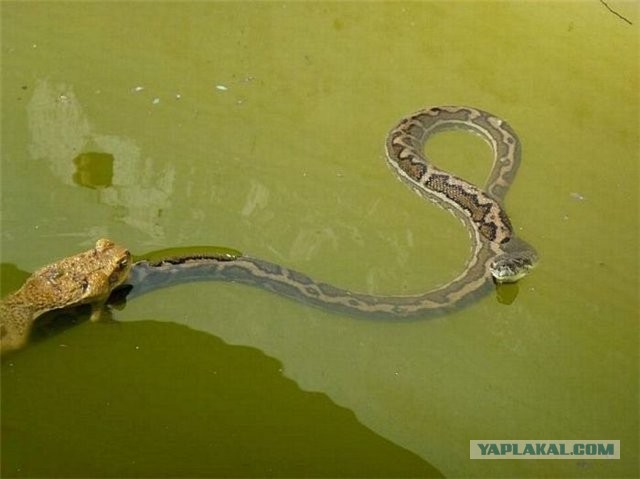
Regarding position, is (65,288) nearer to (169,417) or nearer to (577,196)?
(169,417)

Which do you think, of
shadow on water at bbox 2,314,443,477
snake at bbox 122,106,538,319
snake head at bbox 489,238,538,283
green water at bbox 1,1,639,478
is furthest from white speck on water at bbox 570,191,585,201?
shadow on water at bbox 2,314,443,477

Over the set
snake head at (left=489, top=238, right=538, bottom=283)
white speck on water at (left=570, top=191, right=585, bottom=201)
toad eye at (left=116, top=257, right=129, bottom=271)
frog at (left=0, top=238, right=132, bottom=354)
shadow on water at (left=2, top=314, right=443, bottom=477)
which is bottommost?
shadow on water at (left=2, top=314, right=443, bottom=477)

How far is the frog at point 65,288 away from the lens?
15.3 feet

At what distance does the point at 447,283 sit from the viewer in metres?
5.46

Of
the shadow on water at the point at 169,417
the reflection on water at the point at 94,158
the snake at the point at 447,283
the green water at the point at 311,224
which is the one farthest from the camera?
the reflection on water at the point at 94,158

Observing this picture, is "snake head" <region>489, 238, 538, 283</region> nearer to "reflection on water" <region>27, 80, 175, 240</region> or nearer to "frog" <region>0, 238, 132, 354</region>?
"reflection on water" <region>27, 80, 175, 240</region>

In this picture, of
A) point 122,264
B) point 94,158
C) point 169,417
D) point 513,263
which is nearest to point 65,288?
point 122,264

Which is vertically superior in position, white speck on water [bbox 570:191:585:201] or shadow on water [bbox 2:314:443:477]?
white speck on water [bbox 570:191:585:201]

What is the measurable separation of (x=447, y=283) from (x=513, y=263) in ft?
1.66

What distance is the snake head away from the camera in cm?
546

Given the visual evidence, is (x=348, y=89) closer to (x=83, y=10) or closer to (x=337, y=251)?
(x=337, y=251)

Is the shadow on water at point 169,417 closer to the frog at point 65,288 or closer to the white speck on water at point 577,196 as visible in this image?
the frog at point 65,288

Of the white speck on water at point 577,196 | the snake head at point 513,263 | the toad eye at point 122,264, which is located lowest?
the toad eye at point 122,264

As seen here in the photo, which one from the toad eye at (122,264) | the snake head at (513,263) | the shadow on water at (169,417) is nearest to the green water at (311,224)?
the shadow on water at (169,417)
